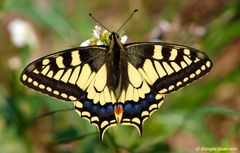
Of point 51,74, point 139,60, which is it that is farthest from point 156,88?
point 51,74

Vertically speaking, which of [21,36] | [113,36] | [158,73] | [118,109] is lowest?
[118,109]

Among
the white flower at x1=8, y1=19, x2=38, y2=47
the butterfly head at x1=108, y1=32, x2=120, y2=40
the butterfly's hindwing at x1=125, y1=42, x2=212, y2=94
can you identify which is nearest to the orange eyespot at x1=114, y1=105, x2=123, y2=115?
the butterfly's hindwing at x1=125, y1=42, x2=212, y2=94

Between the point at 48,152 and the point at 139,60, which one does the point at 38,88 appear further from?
the point at 48,152

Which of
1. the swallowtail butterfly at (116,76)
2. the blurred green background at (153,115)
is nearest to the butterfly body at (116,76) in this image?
the swallowtail butterfly at (116,76)

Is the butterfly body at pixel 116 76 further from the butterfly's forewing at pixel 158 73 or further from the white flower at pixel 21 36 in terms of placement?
the white flower at pixel 21 36

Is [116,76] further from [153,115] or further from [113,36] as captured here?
[153,115]

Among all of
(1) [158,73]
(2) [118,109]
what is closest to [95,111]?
(2) [118,109]

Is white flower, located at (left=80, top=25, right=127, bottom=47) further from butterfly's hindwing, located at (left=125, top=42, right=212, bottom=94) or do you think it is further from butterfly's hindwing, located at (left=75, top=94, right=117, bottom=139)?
butterfly's hindwing, located at (left=75, top=94, right=117, bottom=139)
